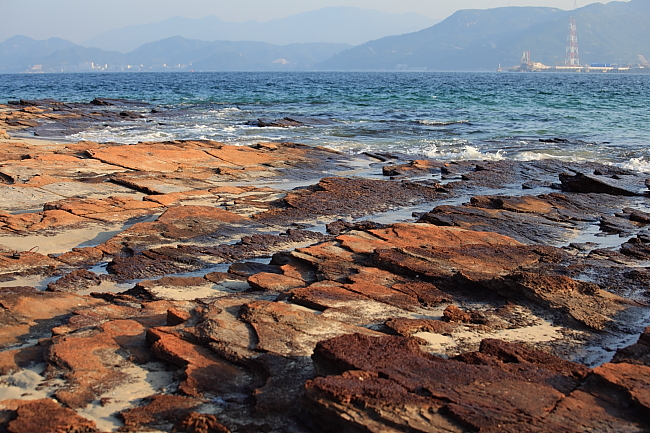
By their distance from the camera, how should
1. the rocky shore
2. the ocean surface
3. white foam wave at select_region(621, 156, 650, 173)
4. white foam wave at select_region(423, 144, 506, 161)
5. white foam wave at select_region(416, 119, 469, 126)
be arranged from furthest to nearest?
1. white foam wave at select_region(416, 119, 469, 126)
2. the ocean surface
3. white foam wave at select_region(423, 144, 506, 161)
4. white foam wave at select_region(621, 156, 650, 173)
5. the rocky shore

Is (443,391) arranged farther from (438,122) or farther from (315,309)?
(438,122)

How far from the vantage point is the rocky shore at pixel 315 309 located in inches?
137

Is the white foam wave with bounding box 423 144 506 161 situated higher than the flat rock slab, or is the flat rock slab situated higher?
the flat rock slab

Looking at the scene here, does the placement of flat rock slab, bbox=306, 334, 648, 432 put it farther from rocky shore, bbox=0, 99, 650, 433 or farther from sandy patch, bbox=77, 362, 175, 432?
sandy patch, bbox=77, 362, 175, 432

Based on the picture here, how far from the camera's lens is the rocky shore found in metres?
3.49

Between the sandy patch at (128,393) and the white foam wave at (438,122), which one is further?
the white foam wave at (438,122)

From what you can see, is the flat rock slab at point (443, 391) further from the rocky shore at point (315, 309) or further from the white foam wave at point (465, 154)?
the white foam wave at point (465, 154)

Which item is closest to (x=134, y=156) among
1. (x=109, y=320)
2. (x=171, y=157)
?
(x=171, y=157)

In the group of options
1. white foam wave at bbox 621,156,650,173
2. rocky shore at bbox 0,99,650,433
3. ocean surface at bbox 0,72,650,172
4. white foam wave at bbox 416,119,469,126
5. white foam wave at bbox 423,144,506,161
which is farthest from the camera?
white foam wave at bbox 416,119,469,126

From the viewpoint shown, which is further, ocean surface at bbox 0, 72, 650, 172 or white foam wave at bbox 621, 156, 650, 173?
ocean surface at bbox 0, 72, 650, 172

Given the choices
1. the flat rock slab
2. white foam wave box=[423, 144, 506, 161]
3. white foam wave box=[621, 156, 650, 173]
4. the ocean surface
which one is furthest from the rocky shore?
→ the ocean surface

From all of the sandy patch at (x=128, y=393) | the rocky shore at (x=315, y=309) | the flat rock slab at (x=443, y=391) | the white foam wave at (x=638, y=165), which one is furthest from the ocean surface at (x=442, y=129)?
the sandy patch at (x=128, y=393)

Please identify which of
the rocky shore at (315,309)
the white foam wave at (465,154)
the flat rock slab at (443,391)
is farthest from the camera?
the white foam wave at (465,154)

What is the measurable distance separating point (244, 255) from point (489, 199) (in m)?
4.43
